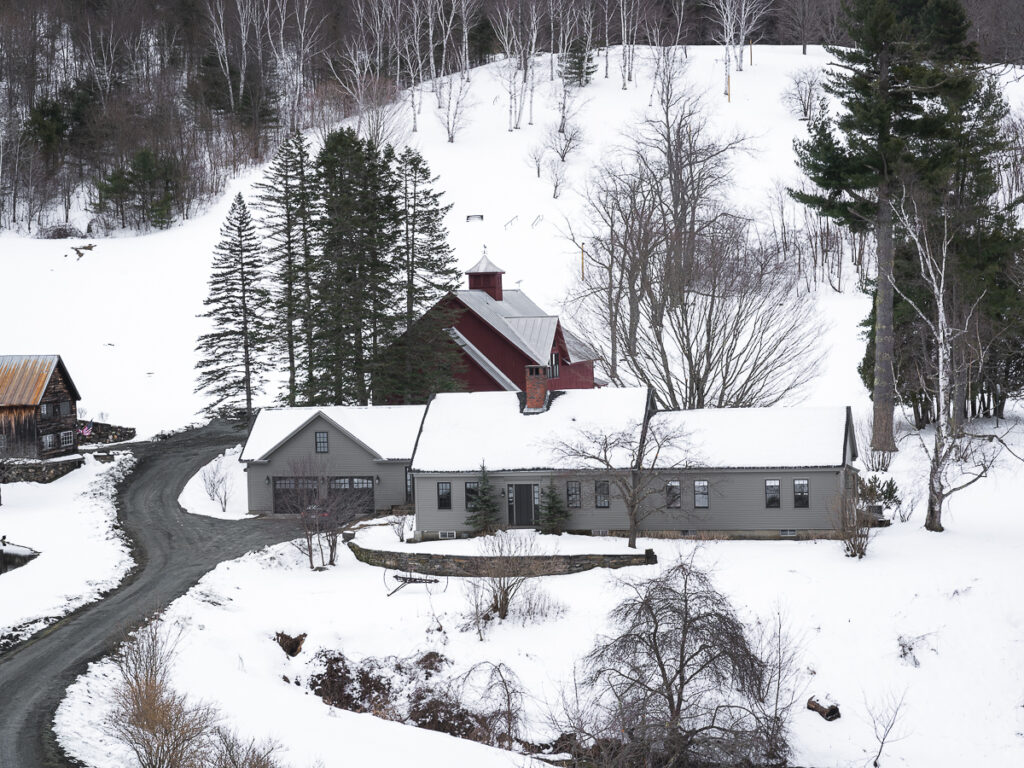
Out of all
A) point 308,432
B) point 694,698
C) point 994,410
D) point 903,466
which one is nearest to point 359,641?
point 694,698

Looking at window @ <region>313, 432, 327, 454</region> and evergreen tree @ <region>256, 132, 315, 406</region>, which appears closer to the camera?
window @ <region>313, 432, 327, 454</region>

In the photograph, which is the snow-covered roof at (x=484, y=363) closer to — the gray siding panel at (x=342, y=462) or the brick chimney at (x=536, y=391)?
the gray siding panel at (x=342, y=462)

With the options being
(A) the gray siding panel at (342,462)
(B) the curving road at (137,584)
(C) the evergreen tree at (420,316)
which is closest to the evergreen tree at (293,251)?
(C) the evergreen tree at (420,316)

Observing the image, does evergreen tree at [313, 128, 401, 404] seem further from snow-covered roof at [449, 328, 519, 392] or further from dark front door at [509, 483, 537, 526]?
dark front door at [509, 483, 537, 526]

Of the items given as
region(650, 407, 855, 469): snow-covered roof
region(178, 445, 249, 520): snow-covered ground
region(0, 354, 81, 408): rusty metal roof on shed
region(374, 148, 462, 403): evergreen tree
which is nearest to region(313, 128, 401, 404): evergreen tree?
region(374, 148, 462, 403): evergreen tree

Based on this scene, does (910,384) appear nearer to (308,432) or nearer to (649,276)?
(649,276)

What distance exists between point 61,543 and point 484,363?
20189 mm

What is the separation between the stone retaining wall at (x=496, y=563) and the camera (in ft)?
91.9

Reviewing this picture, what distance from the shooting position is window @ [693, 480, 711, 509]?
3128 centimetres

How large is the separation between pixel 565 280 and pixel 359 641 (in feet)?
136

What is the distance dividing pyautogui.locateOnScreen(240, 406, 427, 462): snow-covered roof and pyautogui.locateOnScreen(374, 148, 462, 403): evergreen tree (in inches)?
157

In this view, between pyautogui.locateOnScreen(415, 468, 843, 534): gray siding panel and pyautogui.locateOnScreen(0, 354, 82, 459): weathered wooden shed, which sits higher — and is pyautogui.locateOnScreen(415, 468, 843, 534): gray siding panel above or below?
below

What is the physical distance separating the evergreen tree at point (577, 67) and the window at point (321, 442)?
60507mm

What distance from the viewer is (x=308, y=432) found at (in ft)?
121
